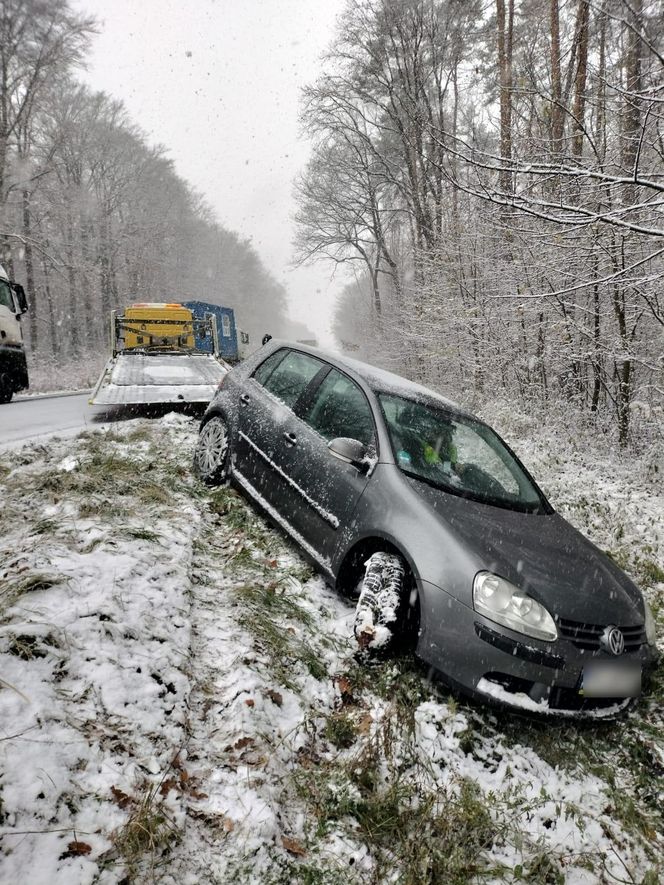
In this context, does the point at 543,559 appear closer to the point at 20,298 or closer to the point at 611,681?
the point at 611,681

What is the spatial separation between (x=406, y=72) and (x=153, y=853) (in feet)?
56.1

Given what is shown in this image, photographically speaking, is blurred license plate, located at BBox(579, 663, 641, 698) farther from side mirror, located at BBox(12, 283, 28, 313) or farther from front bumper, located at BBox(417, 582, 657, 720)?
side mirror, located at BBox(12, 283, 28, 313)

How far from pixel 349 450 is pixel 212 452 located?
6.88 ft

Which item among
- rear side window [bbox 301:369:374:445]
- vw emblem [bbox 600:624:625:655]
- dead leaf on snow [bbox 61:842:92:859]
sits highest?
rear side window [bbox 301:369:374:445]

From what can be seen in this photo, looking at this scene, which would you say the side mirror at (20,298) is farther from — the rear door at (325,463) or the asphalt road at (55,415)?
the rear door at (325,463)

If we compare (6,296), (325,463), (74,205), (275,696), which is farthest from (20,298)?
(74,205)

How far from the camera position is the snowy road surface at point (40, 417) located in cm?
689

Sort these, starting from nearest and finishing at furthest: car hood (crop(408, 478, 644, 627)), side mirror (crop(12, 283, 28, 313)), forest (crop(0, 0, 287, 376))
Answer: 1. car hood (crop(408, 478, 644, 627))
2. side mirror (crop(12, 283, 28, 313))
3. forest (crop(0, 0, 287, 376))

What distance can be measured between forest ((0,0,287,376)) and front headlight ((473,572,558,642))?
18400 mm

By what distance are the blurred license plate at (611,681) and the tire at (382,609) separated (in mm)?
928

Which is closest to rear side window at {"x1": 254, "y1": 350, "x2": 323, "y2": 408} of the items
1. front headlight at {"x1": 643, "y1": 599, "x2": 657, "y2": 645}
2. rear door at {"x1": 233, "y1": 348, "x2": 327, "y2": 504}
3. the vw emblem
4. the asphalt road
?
rear door at {"x1": 233, "y1": 348, "x2": 327, "y2": 504}

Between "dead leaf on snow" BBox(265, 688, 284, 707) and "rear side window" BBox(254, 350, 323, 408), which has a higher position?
"rear side window" BBox(254, 350, 323, 408)

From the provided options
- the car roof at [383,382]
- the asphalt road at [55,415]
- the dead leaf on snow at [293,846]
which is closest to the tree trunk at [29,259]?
the asphalt road at [55,415]

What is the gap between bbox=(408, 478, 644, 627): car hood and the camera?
2.43 meters
